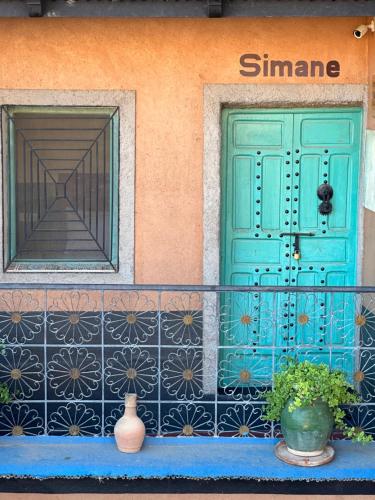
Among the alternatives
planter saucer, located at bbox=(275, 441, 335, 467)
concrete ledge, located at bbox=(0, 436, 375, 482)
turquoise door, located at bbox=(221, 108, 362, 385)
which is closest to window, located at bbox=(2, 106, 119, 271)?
turquoise door, located at bbox=(221, 108, 362, 385)

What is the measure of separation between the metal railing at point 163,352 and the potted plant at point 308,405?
78cm

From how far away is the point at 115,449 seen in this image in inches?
282

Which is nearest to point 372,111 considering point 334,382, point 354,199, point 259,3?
point 354,199

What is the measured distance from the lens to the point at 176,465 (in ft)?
22.6

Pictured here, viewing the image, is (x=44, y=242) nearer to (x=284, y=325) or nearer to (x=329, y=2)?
(x=284, y=325)

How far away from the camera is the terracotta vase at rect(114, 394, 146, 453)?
7.01 metres

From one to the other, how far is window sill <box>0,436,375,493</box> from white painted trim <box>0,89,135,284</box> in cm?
184

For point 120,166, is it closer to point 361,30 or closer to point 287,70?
point 287,70

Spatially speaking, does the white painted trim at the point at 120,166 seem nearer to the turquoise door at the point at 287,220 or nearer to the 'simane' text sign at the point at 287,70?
the turquoise door at the point at 287,220

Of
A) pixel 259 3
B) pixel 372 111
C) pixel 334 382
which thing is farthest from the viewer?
pixel 372 111

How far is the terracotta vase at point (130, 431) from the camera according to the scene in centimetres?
701

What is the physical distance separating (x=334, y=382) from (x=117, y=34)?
3.69m

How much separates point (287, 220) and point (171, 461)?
2756mm

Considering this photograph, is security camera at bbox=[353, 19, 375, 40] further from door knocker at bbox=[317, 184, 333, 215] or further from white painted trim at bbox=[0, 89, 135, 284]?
white painted trim at bbox=[0, 89, 135, 284]
